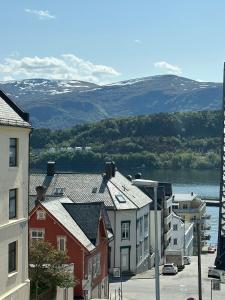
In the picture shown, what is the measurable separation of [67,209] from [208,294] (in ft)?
46.4

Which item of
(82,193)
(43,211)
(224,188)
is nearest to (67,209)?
(43,211)

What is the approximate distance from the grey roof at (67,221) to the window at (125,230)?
683 inches

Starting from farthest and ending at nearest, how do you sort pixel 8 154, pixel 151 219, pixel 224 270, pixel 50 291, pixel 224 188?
pixel 224 188 → pixel 151 219 → pixel 224 270 → pixel 50 291 → pixel 8 154

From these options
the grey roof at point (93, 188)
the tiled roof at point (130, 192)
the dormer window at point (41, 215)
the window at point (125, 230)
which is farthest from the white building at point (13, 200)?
the tiled roof at point (130, 192)

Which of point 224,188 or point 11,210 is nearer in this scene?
point 11,210

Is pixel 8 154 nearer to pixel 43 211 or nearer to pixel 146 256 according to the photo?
pixel 43 211

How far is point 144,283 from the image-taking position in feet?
193

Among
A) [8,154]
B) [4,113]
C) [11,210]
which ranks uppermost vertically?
[4,113]

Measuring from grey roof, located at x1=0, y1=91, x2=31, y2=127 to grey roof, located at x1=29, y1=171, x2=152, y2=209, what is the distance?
113ft

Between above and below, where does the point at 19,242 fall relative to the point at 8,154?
below

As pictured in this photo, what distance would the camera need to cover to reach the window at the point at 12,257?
2825cm

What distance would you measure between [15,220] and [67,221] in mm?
18963

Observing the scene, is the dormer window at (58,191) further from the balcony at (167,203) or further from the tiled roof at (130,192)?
the balcony at (167,203)

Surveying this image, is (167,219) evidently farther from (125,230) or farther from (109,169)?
(125,230)
